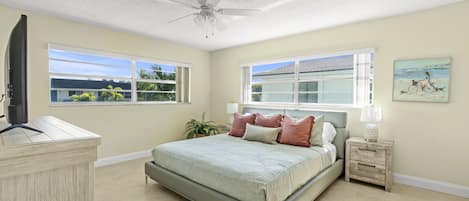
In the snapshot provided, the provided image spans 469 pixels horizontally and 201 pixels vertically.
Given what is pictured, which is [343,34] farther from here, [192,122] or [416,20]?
[192,122]

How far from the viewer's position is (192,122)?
17.1 feet

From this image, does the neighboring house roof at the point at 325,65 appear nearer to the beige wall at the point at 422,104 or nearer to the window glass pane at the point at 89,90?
the beige wall at the point at 422,104

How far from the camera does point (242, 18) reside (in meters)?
3.35

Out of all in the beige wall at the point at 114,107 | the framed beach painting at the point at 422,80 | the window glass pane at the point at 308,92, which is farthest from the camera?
the window glass pane at the point at 308,92

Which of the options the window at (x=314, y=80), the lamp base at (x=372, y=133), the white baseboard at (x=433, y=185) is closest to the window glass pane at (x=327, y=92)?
the window at (x=314, y=80)

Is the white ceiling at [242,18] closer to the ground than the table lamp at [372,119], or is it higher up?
higher up

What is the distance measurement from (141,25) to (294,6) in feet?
8.13

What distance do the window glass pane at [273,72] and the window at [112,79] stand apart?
1.65m

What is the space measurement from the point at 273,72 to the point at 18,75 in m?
4.12

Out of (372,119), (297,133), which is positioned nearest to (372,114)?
(372,119)

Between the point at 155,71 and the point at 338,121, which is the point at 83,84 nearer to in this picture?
the point at 155,71

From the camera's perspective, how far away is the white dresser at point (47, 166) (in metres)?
0.80

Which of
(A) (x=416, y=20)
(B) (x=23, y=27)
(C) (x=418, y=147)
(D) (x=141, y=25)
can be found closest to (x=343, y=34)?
(A) (x=416, y=20)

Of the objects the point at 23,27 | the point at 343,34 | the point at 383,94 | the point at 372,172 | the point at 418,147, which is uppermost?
the point at 343,34
